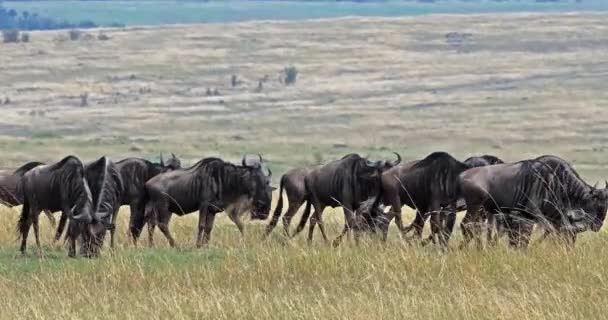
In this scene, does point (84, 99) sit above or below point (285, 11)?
above

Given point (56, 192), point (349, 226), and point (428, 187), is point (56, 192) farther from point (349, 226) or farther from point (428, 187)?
point (428, 187)

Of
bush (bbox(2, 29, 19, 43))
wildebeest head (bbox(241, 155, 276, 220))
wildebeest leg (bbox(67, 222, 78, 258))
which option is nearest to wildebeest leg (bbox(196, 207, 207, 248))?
wildebeest head (bbox(241, 155, 276, 220))

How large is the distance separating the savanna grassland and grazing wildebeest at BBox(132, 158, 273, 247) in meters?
0.36

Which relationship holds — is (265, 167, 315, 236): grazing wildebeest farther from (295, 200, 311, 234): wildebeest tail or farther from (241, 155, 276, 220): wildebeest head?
(241, 155, 276, 220): wildebeest head

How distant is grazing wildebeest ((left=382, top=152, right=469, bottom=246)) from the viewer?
14664 mm

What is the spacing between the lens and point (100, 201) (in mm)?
13914

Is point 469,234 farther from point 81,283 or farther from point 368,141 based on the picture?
point 368,141

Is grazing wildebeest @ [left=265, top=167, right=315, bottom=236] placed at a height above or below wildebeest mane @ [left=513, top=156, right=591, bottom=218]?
below

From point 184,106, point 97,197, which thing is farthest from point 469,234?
point 184,106

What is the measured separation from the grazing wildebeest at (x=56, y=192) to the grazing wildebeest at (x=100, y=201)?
0.16 m

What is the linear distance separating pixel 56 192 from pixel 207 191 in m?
2.05

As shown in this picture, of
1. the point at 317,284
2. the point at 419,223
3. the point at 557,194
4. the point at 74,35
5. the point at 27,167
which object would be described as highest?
the point at 557,194

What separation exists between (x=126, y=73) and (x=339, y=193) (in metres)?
76.2

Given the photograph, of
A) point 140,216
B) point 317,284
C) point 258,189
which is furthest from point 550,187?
point 140,216
